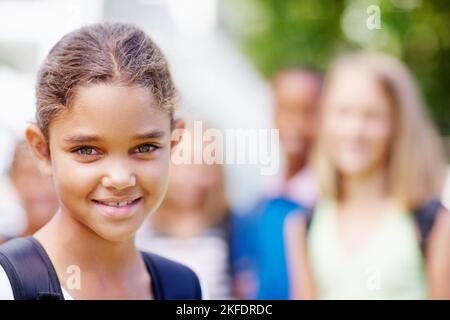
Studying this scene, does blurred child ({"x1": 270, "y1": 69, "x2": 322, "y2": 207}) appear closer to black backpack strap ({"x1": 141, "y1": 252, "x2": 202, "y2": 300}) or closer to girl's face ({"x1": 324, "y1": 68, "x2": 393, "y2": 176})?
girl's face ({"x1": 324, "y1": 68, "x2": 393, "y2": 176})

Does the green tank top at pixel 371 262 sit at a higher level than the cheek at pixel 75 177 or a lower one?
lower

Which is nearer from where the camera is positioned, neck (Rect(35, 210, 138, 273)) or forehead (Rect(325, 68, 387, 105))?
neck (Rect(35, 210, 138, 273))

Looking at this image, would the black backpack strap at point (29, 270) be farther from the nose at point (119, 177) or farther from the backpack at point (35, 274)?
the nose at point (119, 177)

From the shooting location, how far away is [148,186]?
→ 50.5 inches

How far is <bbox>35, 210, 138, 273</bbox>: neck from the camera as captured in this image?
1.29 meters

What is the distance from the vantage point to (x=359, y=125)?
1.99 meters

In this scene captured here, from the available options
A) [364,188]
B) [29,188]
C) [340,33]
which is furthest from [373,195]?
[29,188]

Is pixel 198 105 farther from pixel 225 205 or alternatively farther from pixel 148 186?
pixel 148 186

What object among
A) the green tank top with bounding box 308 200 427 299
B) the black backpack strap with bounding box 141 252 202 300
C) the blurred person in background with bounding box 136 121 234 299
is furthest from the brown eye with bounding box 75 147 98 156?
the green tank top with bounding box 308 200 427 299

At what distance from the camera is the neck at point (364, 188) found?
199cm

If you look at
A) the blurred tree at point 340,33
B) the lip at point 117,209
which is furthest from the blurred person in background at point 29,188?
the blurred tree at point 340,33

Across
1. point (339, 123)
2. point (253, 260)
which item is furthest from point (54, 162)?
point (339, 123)

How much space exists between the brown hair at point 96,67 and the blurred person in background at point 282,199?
75 cm

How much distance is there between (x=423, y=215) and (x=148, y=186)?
0.96 metres
